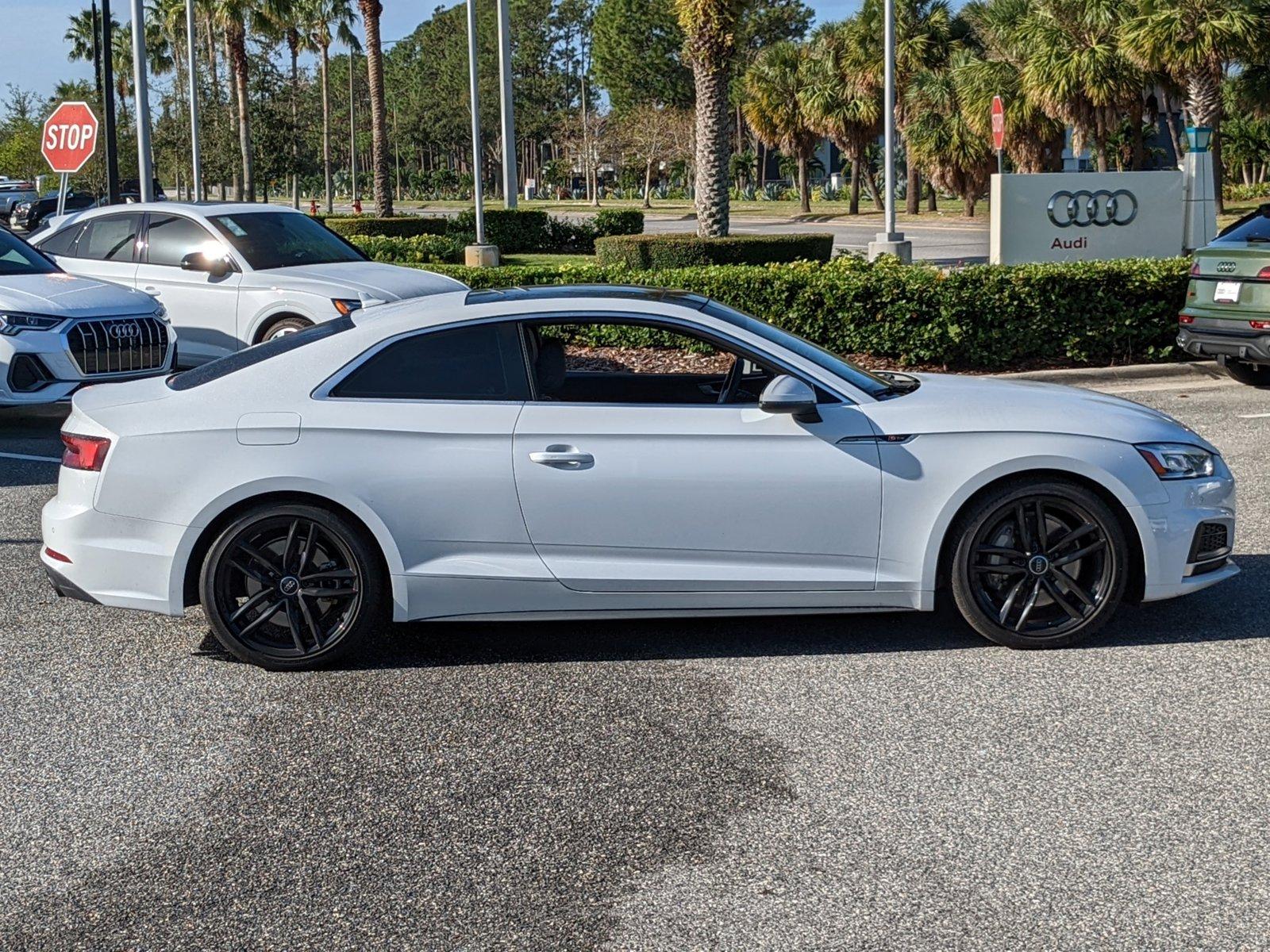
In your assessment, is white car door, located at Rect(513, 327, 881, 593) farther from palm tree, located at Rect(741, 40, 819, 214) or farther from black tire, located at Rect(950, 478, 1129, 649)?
palm tree, located at Rect(741, 40, 819, 214)

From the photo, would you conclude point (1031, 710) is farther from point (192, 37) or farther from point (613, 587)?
point (192, 37)

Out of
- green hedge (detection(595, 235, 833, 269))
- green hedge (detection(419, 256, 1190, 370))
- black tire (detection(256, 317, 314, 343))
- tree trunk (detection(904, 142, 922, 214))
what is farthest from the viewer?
tree trunk (detection(904, 142, 922, 214))

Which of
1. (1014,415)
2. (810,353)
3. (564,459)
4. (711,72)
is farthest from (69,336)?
(711,72)

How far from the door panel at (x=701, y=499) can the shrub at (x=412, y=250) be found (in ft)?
61.4

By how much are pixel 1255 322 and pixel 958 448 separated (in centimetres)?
735

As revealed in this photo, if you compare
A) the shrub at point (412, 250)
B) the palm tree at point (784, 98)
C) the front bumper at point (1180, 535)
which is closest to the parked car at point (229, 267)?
the front bumper at point (1180, 535)

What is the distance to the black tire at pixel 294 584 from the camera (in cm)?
594

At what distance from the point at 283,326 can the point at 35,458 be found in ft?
8.90

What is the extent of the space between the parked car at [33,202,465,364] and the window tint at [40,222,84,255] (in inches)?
0.4

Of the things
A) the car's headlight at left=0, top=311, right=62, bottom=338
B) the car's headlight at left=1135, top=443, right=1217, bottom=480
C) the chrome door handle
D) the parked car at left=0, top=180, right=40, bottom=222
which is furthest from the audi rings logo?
the parked car at left=0, top=180, right=40, bottom=222

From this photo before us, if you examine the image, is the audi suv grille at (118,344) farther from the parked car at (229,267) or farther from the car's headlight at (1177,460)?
the car's headlight at (1177,460)

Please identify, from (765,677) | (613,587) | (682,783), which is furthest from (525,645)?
(682,783)

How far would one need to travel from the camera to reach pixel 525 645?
6.40 meters

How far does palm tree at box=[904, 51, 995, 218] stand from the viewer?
155ft
